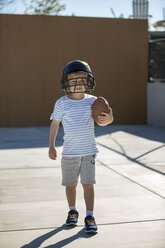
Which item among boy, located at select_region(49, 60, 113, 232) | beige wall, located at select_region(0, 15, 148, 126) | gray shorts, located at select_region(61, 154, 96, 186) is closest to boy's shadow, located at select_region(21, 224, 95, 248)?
boy, located at select_region(49, 60, 113, 232)

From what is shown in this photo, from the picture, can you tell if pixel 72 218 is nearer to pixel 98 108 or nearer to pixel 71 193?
pixel 71 193

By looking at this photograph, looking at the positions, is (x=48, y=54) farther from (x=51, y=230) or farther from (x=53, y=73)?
(x=51, y=230)

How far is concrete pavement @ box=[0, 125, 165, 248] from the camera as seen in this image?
4102 millimetres

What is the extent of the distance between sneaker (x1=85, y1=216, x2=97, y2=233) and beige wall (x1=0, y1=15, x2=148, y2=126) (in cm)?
892

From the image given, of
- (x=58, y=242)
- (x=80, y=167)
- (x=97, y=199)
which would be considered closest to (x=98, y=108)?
(x=80, y=167)

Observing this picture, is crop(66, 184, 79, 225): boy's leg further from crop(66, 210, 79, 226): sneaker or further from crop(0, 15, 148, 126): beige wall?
crop(0, 15, 148, 126): beige wall

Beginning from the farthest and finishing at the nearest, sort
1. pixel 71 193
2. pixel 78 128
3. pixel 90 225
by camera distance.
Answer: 1. pixel 71 193
2. pixel 78 128
3. pixel 90 225

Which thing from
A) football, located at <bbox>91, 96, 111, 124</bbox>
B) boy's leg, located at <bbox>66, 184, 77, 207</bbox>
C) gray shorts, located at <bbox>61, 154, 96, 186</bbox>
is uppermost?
football, located at <bbox>91, 96, 111, 124</bbox>

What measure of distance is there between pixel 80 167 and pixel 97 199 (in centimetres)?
99

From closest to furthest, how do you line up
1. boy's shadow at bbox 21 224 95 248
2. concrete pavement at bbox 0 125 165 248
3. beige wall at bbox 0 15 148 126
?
boy's shadow at bbox 21 224 95 248, concrete pavement at bbox 0 125 165 248, beige wall at bbox 0 15 148 126

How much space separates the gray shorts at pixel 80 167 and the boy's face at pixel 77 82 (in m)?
0.59

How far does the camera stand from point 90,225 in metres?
4.27

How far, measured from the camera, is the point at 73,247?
3.89 meters

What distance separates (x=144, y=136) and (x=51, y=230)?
6808mm
